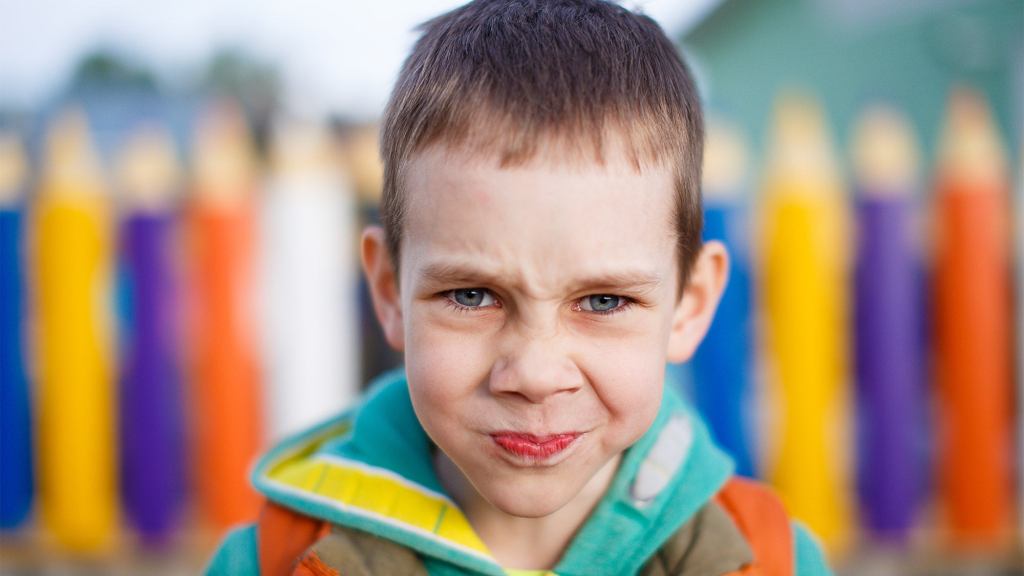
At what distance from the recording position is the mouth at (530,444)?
120cm

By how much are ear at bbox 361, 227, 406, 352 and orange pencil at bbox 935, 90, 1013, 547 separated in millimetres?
2371

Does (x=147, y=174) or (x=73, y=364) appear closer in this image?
(x=73, y=364)

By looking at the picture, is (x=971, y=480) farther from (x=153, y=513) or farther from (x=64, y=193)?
(x=64, y=193)

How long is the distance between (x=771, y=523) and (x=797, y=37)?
909cm

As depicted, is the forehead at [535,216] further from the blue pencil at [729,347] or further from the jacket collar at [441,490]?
the blue pencil at [729,347]

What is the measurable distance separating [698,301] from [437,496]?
49 cm

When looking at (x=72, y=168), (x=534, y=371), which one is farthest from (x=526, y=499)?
(x=72, y=168)

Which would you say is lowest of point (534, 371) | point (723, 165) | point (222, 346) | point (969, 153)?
point (222, 346)

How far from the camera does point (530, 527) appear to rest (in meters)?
1.41

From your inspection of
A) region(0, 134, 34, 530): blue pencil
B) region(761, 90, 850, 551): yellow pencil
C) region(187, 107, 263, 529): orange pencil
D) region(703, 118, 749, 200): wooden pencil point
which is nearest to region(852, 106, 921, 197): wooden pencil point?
region(761, 90, 850, 551): yellow pencil

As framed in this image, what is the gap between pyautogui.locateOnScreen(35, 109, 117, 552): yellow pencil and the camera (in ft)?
10.6

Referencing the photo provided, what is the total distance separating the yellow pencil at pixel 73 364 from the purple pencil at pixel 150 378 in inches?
A: 3.3

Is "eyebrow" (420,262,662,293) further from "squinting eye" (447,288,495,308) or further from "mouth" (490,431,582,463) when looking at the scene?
"mouth" (490,431,582,463)

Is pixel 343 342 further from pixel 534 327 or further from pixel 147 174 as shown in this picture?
pixel 534 327
